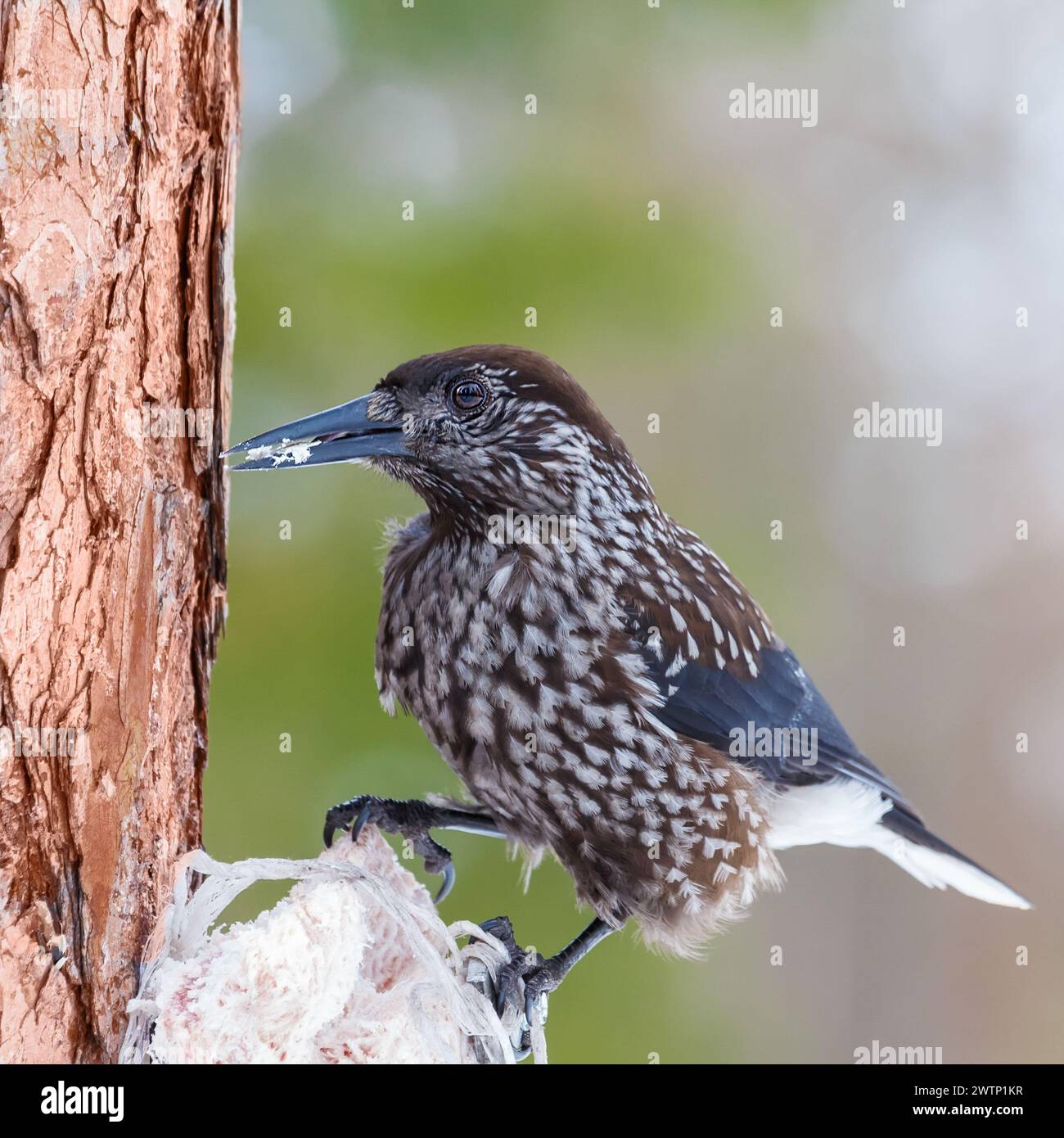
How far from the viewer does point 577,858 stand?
7.20 feet

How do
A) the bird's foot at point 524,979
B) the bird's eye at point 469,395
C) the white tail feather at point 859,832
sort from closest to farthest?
the bird's foot at point 524,979 < the bird's eye at point 469,395 < the white tail feather at point 859,832

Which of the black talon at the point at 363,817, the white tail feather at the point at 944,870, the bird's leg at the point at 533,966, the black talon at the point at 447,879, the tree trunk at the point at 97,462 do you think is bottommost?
the white tail feather at the point at 944,870

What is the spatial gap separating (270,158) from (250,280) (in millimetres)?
397

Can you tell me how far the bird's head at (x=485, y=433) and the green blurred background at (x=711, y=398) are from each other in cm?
46

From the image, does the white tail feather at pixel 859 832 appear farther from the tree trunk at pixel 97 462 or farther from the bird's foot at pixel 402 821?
the tree trunk at pixel 97 462

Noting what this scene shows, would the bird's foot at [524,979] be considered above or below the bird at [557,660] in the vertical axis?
below

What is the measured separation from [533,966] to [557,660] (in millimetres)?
555

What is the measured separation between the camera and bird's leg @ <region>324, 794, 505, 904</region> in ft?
7.28

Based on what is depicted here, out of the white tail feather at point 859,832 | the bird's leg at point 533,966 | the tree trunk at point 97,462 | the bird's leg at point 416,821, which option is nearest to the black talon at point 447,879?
the bird's leg at point 416,821

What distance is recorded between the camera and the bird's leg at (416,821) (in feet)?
7.28

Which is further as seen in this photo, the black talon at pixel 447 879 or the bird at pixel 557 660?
the black talon at pixel 447 879

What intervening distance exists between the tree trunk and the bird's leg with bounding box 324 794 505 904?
549 millimetres
